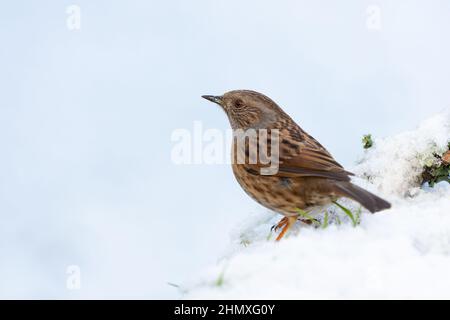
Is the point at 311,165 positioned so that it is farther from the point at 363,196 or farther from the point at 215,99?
the point at 215,99

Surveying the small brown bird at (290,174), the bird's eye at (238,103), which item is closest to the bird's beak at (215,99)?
the bird's eye at (238,103)

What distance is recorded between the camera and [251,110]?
661cm

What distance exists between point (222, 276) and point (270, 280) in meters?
0.28

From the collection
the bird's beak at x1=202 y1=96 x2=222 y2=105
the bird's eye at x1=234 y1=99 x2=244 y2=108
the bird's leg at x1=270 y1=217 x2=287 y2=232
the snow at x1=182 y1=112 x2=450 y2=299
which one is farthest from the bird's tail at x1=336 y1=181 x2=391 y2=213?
the bird's beak at x1=202 y1=96 x2=222 y2=105

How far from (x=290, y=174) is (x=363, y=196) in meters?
0.88

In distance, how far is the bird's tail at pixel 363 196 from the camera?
15.2 ft

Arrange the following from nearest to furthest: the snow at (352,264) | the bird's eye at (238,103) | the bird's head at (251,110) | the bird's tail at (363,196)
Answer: the snow at (352,264) < the bird's tail at (363,196) < the bird's head at (251,110) < the bird's eye at (238,103)

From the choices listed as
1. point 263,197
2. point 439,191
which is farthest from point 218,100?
point 439,191

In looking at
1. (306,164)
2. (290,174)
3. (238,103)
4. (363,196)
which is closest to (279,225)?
(290,174)

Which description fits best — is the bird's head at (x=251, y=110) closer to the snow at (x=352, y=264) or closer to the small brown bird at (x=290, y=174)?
the small brown bird at (x=290, y=174)

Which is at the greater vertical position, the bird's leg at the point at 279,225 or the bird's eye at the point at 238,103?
the bird's eye at the point at 238,103

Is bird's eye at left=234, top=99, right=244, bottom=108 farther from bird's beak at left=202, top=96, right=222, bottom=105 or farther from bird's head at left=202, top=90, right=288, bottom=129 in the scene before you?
bird's beak at left=202, top=96, right=222, bottom=105
